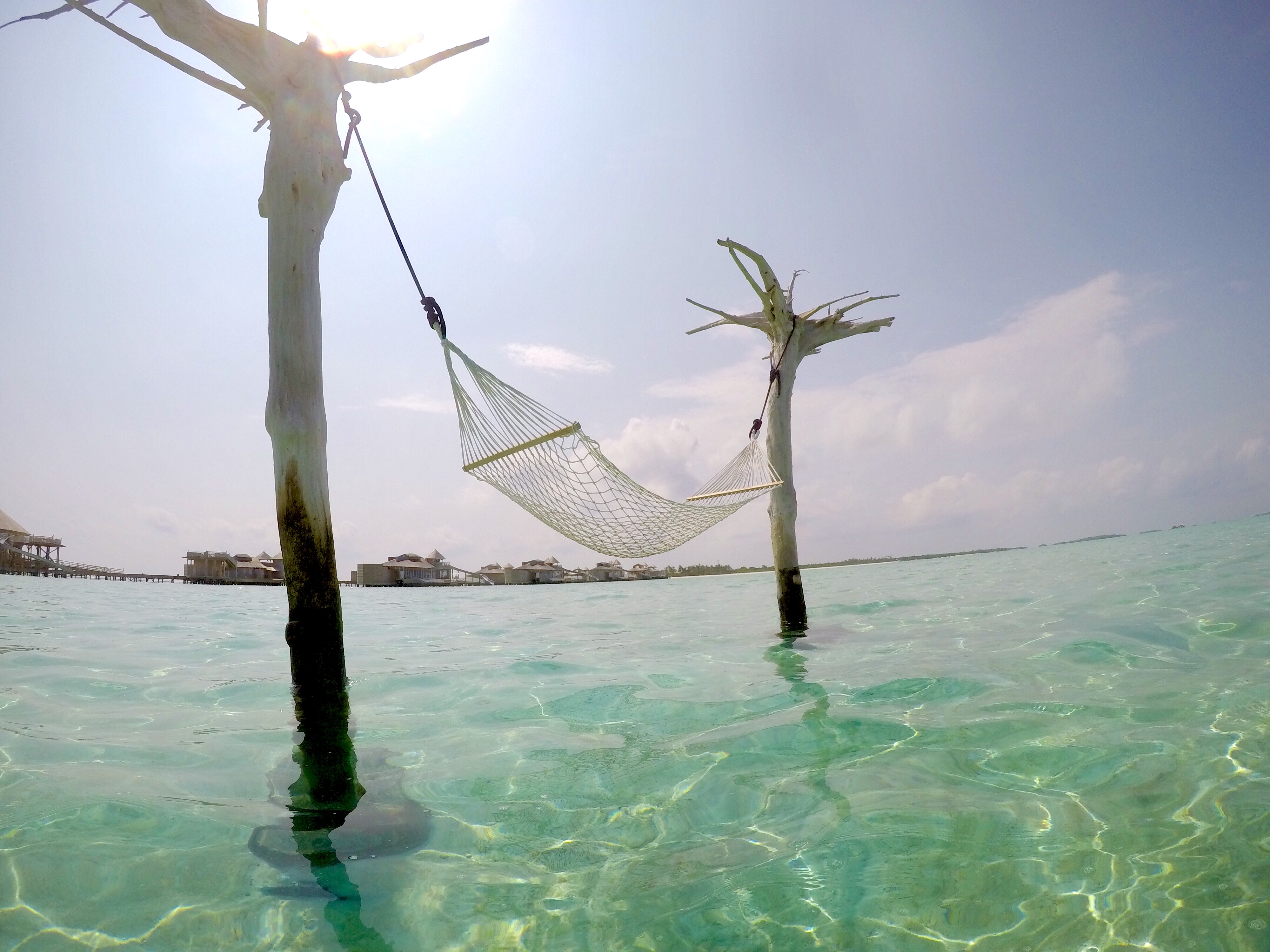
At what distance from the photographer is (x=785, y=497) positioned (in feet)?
23.0

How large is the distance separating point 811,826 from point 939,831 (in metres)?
0.46

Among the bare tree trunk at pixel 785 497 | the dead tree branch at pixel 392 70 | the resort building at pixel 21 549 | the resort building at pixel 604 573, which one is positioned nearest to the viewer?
the dead tree branch at pixel 392 70

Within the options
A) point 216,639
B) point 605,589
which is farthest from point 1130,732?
point 605,589

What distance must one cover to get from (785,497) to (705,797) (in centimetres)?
443

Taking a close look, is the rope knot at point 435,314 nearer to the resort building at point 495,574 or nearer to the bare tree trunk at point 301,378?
the bare tree trunk at point 301,378

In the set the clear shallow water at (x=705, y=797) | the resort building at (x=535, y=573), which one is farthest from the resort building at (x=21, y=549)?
the clear shallow water at (x=705, y=797)

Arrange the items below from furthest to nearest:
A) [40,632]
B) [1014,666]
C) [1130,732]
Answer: [40,632] → [1014,666] → [1130,732]

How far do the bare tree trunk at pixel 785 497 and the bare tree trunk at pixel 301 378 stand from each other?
14.9 feet

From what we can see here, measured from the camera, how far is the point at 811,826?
8.43ft

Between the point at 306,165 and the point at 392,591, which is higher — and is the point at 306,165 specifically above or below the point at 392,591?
above

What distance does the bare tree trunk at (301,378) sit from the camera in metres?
3.57

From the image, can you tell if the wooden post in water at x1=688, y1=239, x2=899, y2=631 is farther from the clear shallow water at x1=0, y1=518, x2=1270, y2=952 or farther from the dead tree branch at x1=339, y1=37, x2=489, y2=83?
the dead tree branch at x1=339, y1=37, x2=489, y2=83

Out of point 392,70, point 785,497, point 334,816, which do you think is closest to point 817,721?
point 334,816

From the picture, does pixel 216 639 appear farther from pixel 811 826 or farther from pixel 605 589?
pixel 605 589
